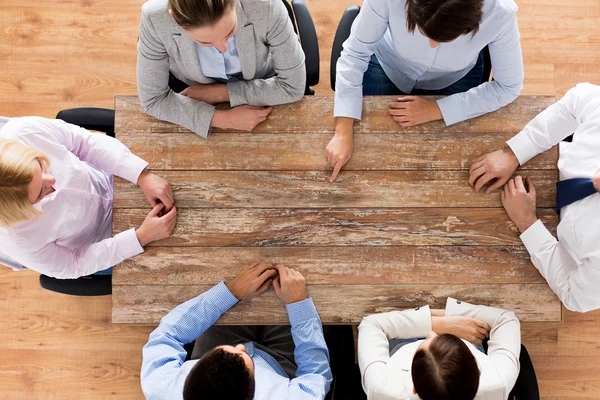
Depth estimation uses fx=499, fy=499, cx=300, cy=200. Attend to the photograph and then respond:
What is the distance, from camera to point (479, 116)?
1822mm

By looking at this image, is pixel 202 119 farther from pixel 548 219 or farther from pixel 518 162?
pixel 548 219

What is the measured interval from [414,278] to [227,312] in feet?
2.18

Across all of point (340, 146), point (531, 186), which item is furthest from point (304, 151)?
point (531, 186)

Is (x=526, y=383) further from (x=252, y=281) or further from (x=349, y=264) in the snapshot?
(x=252, y=281)

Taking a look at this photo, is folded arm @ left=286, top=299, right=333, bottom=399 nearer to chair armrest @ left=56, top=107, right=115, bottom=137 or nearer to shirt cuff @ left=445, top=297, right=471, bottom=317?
shirt cuff @ left=445, top=297, right=471, bottom=317

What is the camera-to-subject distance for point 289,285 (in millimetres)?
1686

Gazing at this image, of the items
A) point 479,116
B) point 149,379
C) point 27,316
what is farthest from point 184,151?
point 27,316

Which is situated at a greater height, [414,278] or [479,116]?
[479,116]

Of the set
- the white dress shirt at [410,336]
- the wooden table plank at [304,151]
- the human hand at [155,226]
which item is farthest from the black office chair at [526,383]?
the human hand at [155,226]

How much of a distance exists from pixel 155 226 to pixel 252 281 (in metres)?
0.38

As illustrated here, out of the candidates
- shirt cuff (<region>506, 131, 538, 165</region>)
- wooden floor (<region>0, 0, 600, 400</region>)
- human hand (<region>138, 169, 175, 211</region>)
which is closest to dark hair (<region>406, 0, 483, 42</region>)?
shirt cuff (<region>506, 131, 538, 165</region>)

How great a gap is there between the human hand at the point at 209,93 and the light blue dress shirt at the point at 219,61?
0.04 meters

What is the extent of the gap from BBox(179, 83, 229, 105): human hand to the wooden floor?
0.96 m

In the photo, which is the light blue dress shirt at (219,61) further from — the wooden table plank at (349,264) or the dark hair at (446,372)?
the dark hair at (446,372)
